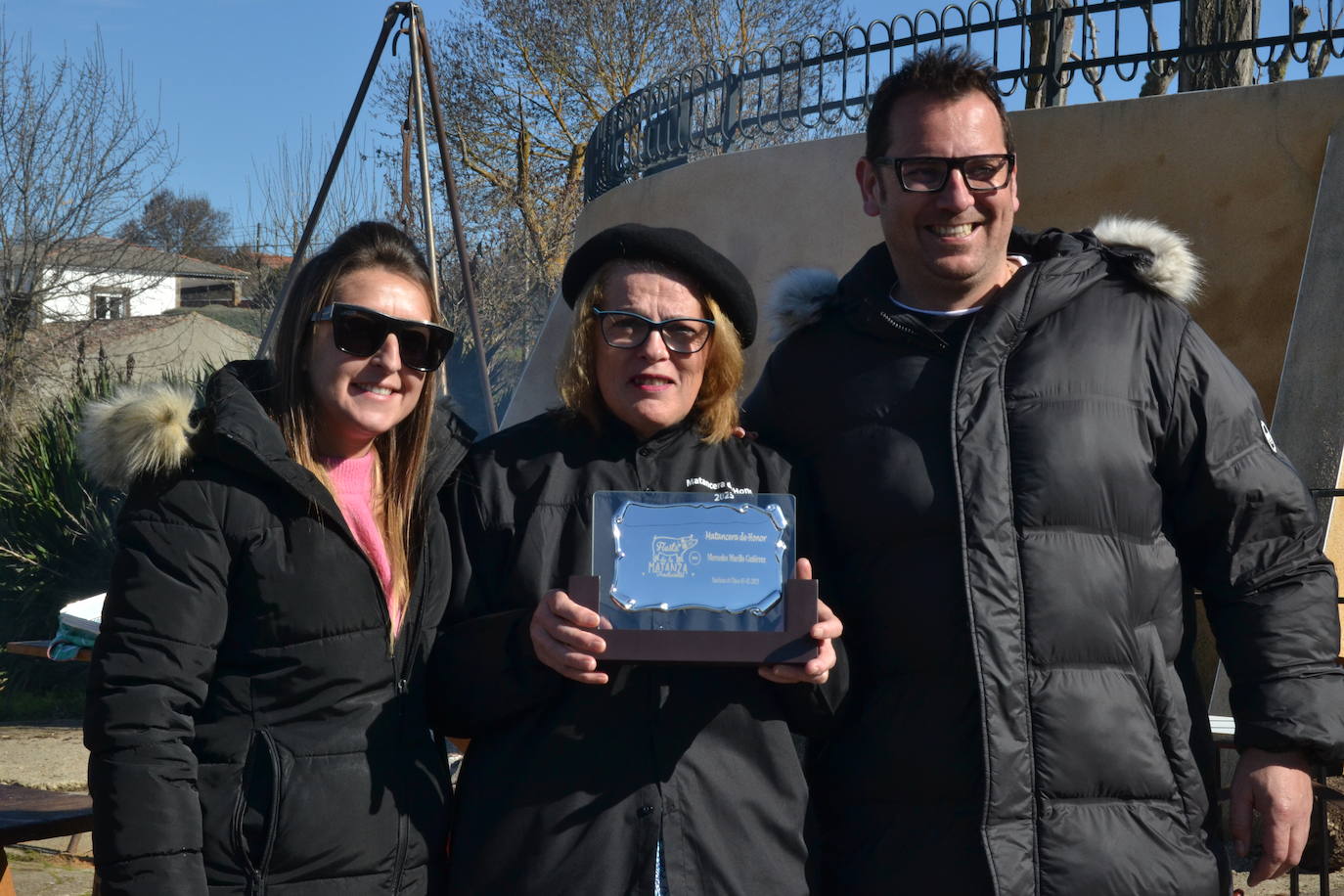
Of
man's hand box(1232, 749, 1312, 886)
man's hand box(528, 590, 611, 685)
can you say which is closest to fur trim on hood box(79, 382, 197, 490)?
man's hand box(528, 590, 611, 685)

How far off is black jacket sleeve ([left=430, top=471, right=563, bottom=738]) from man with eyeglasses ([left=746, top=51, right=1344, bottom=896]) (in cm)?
61

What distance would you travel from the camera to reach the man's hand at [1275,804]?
7.47 ft

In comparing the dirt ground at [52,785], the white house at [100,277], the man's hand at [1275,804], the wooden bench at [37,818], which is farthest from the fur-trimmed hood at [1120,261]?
the white house at [100,277]

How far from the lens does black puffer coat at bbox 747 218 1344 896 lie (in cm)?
224

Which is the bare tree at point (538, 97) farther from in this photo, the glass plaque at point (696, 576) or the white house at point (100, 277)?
the glass plaque at point (696, 576)

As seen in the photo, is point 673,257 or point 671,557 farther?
point 673,257

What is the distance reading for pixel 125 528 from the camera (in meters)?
2.16

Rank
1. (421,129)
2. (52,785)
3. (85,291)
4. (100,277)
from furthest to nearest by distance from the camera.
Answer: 1. (100,277)
2. (85,291)
3. (52,785)
4. (421,129)

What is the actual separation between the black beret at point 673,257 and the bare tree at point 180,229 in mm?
20709

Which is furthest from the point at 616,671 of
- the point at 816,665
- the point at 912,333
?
the point at 912,333

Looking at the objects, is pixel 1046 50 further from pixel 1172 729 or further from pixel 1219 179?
pixel 1172 729

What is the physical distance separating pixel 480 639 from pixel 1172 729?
→ 127cm

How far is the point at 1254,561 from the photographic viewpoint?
7.70 feet

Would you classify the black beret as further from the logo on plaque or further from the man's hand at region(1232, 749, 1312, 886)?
the man's hand at region(1232, 749, 1312, 886)
